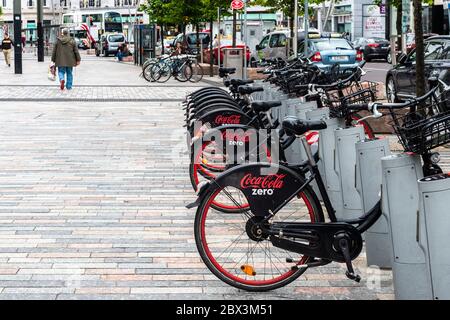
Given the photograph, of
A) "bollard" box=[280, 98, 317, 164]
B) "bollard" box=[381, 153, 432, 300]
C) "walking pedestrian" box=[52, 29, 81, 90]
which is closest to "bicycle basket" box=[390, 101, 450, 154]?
"bollard" box=[381, 153, 432, 300]

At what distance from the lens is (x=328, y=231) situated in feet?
16.3

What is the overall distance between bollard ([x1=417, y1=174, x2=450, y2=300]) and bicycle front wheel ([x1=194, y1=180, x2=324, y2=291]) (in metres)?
0.81

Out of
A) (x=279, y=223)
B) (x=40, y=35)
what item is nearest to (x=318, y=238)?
(x=279, y=223)

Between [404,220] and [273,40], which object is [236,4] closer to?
[273,40]

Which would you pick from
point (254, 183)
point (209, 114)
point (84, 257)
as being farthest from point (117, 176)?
point (254, 183)

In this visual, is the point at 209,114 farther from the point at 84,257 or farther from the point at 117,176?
the point at 84,257

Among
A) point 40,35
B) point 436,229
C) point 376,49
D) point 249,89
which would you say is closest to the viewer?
point 436,229

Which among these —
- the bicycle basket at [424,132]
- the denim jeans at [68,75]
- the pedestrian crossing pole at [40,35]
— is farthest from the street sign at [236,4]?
the pedestrian crossing pole at [40,35]

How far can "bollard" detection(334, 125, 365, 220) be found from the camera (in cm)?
623

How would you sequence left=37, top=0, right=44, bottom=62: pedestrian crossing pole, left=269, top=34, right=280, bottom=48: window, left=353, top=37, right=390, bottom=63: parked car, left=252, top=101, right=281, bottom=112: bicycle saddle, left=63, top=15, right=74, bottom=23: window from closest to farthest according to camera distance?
left=252, top=101, right=281, bottom=112: bicycle saddle
left=269, top=34, right=280, bottom=48: window
left=37, top=0, right=44, bottom=62: pedestrian crossing pole
left=353, top=37, right=390, bottom=63: parked car
left=63, top=15, right=74, bottom=23: window

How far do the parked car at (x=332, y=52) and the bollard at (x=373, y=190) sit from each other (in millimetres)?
20535

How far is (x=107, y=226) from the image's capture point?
6930 millimetres

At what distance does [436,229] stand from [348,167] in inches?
79.2

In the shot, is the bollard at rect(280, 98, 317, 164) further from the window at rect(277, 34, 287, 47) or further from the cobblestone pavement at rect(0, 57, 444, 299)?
the window at rect(277, 34, 287, 47)
